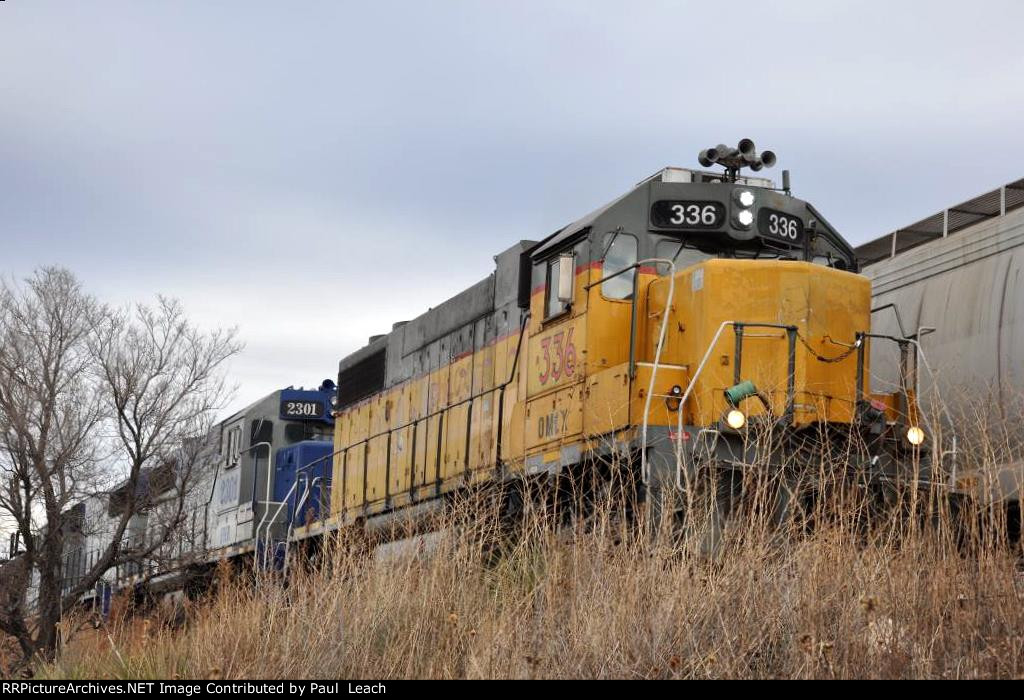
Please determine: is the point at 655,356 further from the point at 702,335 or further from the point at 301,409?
the point at 301,409

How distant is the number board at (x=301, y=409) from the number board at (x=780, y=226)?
30.2 ft

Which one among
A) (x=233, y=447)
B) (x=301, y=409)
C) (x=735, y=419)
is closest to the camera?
(x=735, y=419)

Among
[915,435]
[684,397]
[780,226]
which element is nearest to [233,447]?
[780,226]

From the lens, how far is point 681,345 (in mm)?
9281

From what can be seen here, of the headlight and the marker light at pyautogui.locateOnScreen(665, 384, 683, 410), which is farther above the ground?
the headlight

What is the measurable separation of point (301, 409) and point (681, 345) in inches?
360

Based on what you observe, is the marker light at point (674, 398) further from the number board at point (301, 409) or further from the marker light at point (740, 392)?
the number board at point (301, 409)

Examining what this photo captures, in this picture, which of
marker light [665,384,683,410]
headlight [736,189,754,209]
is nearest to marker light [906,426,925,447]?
marker light [665,384,683,410]

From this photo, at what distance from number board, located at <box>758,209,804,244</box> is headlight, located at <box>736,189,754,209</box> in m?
0.12

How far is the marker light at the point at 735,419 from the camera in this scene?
8188mm

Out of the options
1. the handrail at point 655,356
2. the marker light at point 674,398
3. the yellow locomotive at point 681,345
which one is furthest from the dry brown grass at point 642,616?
the marker light at point 674,398

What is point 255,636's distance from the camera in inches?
297

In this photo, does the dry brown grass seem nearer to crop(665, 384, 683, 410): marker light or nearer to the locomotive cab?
the locomotive cab

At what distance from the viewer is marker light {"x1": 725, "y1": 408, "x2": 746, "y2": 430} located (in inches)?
322
